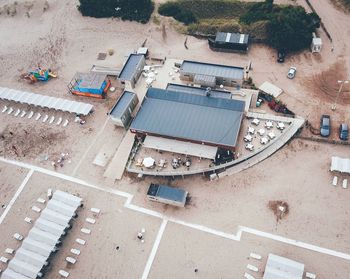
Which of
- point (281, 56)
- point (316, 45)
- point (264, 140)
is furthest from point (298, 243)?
point (316, 45)

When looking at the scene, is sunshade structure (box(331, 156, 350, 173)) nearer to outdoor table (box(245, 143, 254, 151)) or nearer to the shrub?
outdoor table (box(245, 143, 254, 151))

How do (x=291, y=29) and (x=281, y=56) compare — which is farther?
(x=281, y=56)

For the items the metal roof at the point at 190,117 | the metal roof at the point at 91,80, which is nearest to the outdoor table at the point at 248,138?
the metal roof at the point at 190,117

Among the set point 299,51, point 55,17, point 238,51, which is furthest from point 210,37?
point 55,17

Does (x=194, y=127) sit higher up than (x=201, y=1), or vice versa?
(x=201, y=1)

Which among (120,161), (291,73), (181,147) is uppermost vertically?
(291,73)

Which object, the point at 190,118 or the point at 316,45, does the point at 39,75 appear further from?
the point at 316,45

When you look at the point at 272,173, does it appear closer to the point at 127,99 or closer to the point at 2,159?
the point at 127,99
